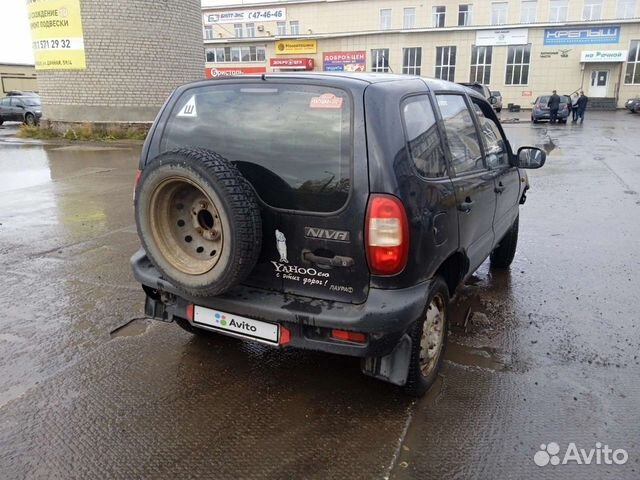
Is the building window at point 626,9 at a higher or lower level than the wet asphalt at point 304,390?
higher

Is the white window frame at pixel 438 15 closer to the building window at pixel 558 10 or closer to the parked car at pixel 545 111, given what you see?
the building window at pixel 558 10

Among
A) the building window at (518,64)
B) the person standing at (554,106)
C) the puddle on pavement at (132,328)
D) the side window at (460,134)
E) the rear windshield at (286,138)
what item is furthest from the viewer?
the building window at (518,64)

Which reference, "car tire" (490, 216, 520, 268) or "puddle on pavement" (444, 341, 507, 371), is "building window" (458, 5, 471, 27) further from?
"puddle on pavement" (444, 341, 507, 371)

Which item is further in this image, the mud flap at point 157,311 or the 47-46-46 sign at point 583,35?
the 47-46-46 sign at point 583,35

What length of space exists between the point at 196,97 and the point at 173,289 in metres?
1.18

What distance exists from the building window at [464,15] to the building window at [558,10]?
23.9 ft

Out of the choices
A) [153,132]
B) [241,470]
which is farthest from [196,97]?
[241,470]

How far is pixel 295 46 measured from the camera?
5581 cm

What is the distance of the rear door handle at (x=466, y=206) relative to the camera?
3258 mm

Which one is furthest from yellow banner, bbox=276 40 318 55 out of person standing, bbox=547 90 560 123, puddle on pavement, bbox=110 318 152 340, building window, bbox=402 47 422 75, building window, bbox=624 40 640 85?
puddle on pavement, bbox=110 318 152 340

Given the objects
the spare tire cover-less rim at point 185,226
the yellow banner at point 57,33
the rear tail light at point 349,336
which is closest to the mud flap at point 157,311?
the spare tire cover-less rim at point 185,226

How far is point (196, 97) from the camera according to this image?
3.21 meters

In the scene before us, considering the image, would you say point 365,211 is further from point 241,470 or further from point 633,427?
point 633,427

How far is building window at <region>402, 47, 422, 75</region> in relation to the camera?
2010 inches
